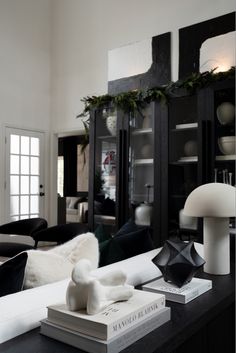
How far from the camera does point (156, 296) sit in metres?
1.09

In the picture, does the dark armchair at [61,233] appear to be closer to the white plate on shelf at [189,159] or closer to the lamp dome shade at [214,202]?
the white plate on shelf at [189,159]

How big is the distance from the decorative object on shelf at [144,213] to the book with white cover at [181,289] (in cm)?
256

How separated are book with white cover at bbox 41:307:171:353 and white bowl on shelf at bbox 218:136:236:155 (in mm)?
2752

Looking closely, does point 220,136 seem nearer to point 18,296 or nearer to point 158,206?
point 158,206

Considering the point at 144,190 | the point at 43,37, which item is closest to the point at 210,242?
the point at 144,190

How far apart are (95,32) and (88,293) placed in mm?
5087

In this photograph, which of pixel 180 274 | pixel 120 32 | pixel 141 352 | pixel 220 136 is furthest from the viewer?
pixel 120 32

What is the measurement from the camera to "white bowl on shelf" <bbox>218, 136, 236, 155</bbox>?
3494mm

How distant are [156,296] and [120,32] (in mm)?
4680

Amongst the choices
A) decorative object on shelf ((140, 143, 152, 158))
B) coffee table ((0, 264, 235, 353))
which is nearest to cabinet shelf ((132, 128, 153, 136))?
decorative object on shelf ((140, 143, 152, 158))

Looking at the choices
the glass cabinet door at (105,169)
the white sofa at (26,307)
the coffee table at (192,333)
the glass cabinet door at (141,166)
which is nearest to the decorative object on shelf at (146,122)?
the glass cabinet door at (141,166)

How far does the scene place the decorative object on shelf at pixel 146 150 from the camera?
13.3 ft

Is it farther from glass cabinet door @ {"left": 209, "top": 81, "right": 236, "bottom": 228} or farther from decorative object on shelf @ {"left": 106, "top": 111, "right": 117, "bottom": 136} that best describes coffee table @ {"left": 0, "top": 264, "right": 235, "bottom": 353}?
decorative object on shelf @ {"left": 106, "top": 111, "right": 117, "bottom": 136}

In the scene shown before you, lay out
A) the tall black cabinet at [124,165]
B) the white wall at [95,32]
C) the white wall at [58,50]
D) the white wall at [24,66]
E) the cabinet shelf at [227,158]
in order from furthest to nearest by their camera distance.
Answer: the white wall at [24,66] → the white wall at [58,50] → the white wall at [95,32] → the tall black cabinet at [124,165] → the cabinet shelf at [227,158]
